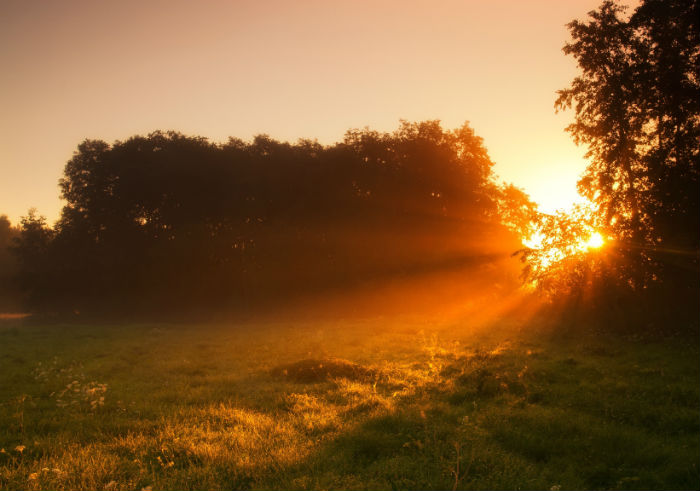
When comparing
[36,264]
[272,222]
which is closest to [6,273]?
[36,264]

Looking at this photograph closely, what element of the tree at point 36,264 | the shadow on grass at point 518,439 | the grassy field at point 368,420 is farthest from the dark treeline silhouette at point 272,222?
the shadow on grass at point 518,439

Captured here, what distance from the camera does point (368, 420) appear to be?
29.2 ft

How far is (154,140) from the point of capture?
42625mm

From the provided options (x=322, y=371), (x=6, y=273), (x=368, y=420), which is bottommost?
(x=322, y=371)

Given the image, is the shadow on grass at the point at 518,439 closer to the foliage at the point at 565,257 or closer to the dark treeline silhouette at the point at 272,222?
the foliage at the point at 565,257

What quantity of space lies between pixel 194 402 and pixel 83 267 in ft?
121

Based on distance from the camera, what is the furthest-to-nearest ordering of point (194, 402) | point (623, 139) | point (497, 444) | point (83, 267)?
point (83, 267) < point (623, 139) < point (194, 402) < point (497, 444)

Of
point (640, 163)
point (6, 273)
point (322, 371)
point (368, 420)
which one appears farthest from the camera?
point (6, 273)

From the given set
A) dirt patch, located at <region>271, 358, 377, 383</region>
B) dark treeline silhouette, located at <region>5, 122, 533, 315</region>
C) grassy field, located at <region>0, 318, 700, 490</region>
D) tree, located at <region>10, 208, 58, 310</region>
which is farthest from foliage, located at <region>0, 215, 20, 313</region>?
dirt patch, located at <region>271, 358, 377, 383</region>

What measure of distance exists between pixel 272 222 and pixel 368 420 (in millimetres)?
34678

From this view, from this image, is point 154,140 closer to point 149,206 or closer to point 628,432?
point 149,206

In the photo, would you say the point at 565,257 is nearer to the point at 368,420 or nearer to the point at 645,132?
the point at 645,132

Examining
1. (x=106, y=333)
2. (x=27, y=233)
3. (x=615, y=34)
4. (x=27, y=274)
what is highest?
(x=615, y=34)

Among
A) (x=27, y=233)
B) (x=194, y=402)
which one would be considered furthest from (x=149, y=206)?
(x=194, y=402)
